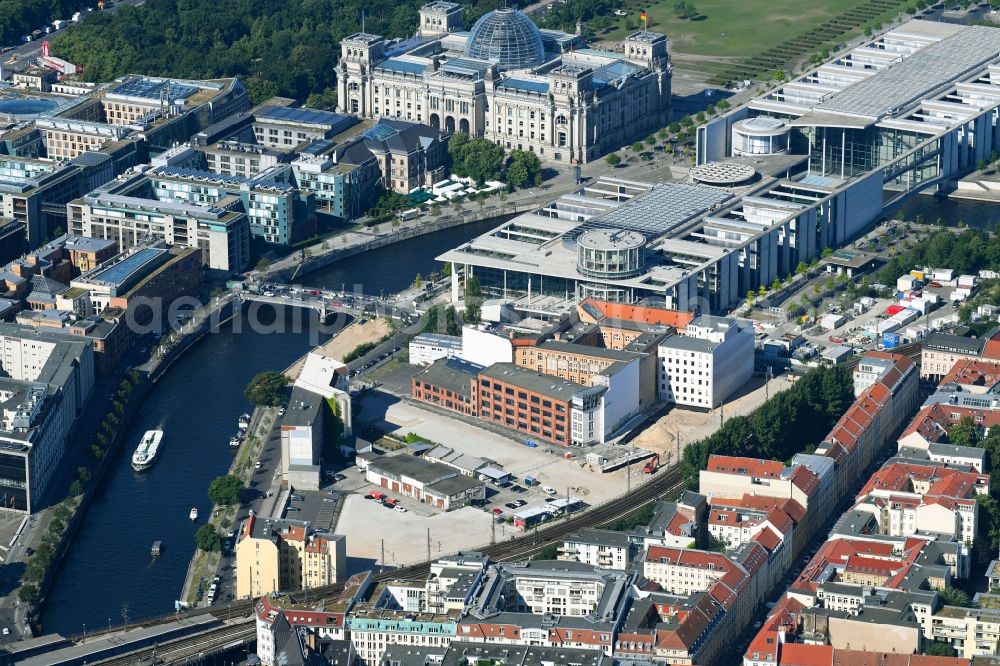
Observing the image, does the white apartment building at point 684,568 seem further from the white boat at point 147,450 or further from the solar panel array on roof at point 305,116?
the solar panel array on roof at point 305,116

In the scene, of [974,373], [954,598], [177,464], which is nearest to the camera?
[954,598]

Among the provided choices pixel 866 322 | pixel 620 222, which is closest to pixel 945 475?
pixel 866 322

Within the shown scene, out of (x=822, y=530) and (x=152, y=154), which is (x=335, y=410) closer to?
(x=822, y=530)

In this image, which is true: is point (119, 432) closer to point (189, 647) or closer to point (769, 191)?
point (189, 647)

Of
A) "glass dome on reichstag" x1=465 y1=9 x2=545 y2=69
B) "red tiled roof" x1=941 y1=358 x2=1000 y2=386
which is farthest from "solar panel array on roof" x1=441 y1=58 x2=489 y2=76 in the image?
"red tiled roof" x1=941 y1=358 x2=1000 y2=386

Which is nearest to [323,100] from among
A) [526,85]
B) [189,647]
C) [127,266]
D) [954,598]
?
[526,85]

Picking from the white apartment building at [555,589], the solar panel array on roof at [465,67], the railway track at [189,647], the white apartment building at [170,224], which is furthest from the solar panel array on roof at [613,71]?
the railway track at [189,647]
